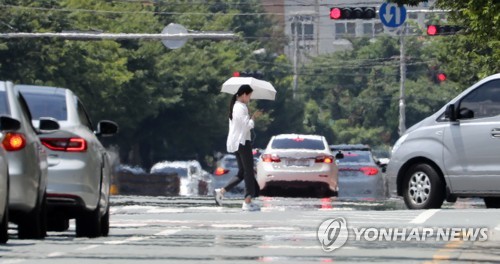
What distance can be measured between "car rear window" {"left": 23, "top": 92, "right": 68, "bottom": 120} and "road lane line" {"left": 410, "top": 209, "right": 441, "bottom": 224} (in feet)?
14.5

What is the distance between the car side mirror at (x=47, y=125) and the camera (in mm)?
17625

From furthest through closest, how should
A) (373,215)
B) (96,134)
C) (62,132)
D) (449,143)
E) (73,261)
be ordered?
(449,143) → (373,215) → (96,134) → (62,132) → (73,261)

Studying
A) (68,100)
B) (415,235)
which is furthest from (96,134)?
(415,235)

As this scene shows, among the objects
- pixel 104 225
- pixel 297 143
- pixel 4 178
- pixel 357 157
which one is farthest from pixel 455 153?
pixel 357 157

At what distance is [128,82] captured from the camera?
80312 mm

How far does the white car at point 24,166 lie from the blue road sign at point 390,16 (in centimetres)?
3055

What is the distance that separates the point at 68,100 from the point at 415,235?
3.72 metres

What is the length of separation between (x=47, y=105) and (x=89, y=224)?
131 cm

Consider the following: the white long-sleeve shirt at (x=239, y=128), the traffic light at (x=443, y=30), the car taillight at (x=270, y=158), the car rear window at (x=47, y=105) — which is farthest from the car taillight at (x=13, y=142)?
the traffic light at (x=443, y=30)

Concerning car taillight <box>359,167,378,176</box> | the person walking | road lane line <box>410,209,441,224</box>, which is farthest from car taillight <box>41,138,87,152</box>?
car taillight <box>359,167,378,176</box>

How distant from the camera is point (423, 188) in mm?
25391

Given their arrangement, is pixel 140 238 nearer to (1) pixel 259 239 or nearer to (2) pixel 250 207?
(1) pixel 259 239

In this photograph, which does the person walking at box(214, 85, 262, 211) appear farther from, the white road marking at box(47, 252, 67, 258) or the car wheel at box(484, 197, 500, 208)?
the white road marking at box(47, 252, 67, 258)

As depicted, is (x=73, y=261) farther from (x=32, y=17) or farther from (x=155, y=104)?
(x=155, y=104)
